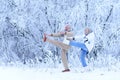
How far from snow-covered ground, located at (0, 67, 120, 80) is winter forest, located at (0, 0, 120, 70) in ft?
10.3

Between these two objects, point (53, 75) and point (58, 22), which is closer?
point (53, 75)

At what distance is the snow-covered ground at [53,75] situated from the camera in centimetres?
1052

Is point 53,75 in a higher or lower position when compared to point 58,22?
lower

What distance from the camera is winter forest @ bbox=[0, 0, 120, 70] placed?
51.0ft

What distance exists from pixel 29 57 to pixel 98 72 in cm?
714

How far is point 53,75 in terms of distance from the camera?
11.0 meters

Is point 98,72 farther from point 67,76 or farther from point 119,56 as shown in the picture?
point 119,56

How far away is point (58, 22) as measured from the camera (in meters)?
16.4

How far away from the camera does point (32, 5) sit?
1594 centimetres

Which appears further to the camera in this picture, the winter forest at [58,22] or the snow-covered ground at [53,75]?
the winter forest at [58,22]

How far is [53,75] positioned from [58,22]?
18.5ft

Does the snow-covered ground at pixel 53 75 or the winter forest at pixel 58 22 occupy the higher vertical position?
the winter forest at pixel 58 22

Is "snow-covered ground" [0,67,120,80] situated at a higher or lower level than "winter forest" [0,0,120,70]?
lower

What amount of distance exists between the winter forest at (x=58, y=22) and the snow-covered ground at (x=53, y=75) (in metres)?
3.14
